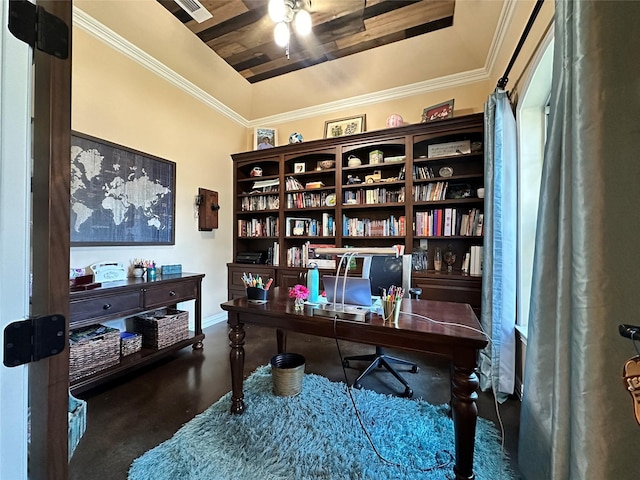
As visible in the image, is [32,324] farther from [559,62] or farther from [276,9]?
[276,9]

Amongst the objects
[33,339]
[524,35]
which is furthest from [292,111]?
[33,339]

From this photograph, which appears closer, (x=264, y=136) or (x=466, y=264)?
(x=466, y=264)

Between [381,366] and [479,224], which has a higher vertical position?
[479,224]

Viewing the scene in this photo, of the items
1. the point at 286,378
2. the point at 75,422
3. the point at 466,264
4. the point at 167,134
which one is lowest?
the point at 286,378

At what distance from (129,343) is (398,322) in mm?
2235

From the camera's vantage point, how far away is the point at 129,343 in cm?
225

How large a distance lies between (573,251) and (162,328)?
284 centimetres

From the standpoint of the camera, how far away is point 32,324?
0.56 meters

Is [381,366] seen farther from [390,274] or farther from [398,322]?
[398,322]

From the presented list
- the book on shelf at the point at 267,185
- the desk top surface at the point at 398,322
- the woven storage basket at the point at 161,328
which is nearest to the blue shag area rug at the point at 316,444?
the desk top surface at the point at 398,322

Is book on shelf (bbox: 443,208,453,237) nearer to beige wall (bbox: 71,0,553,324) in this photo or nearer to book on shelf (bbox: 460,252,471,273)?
book on shelf (bbox: 460,252,471,273)

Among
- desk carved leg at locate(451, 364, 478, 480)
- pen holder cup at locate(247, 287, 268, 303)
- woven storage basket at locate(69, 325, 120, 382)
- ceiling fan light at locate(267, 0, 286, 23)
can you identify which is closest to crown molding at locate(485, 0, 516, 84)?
ceiling fan light at locate(267, 0, 286, 23)

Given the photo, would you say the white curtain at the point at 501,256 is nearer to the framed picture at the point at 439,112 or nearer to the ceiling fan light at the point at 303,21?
the framed picture at the point at 439,112

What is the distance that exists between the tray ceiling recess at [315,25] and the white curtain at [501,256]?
1.17 metres
